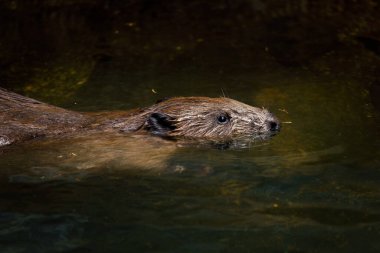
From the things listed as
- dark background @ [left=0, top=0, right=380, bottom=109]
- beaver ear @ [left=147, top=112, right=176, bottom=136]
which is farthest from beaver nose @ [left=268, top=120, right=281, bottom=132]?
dark background @ [left=0, top=0, right=380, bottom=109]

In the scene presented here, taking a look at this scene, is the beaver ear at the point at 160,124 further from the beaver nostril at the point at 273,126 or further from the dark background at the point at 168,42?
the dark background at the point at 168,42

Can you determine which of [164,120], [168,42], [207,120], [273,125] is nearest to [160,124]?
[164,120]

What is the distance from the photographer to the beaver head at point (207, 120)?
19.1 feet

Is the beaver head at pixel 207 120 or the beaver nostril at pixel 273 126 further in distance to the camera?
the beaver nostril at pixel 273 126

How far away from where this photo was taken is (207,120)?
5934 millimetres

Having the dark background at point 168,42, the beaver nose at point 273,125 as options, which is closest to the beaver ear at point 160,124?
the beaver nose at point 273,125

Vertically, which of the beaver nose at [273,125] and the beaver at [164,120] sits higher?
the beaver at [164,120]

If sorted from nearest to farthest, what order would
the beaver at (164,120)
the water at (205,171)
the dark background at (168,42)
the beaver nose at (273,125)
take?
the water at (205,171) → the beaver at (164,120) → the beaver nose at (273,125) → the dark background at (168,42)

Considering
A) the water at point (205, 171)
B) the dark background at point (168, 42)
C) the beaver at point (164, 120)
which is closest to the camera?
the water at point (205, 171)

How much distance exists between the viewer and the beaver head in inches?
229

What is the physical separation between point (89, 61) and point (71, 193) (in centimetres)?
373

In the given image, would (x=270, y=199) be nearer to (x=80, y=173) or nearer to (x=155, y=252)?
(x=155, y=252)

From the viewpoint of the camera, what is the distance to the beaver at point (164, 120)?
5.73 m

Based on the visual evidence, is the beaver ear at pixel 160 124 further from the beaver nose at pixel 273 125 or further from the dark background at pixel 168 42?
the dark background at pixel 168 42
